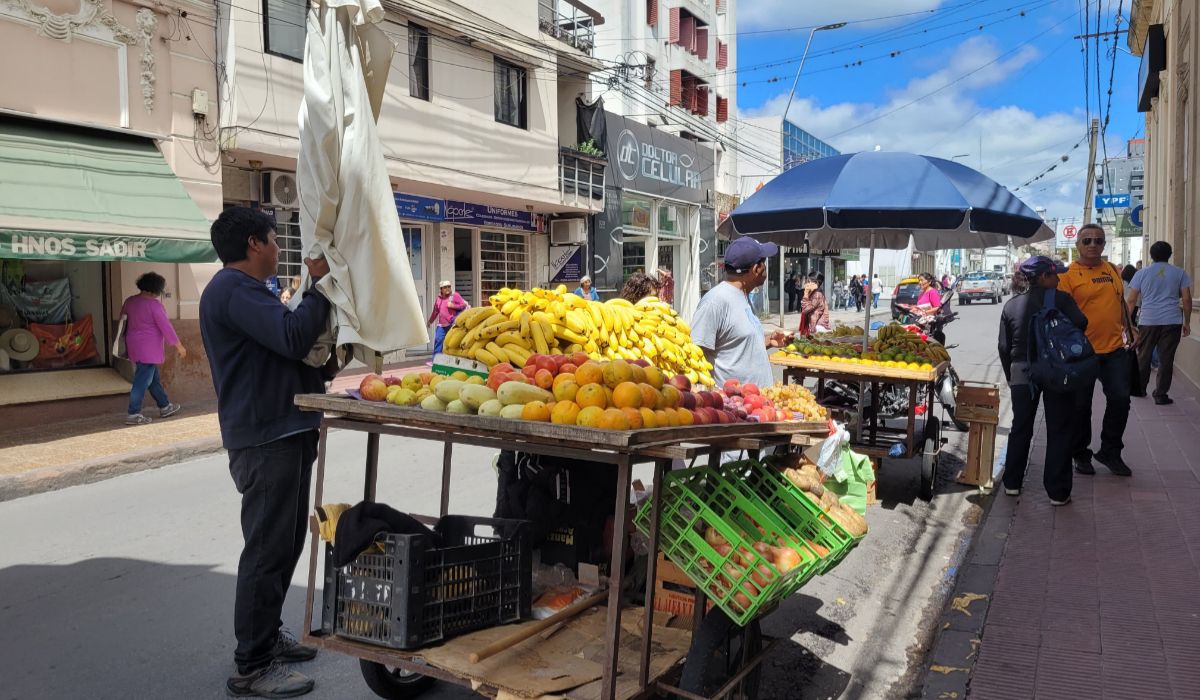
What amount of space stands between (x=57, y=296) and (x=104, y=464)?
4.26 metres

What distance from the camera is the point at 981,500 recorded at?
288 inches

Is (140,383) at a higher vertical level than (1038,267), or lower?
lower

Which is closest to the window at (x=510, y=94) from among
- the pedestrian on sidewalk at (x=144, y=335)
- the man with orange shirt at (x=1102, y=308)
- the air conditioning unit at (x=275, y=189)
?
the air conditioning unit at (x=275, y=189)

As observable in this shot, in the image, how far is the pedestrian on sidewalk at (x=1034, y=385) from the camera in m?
6.36

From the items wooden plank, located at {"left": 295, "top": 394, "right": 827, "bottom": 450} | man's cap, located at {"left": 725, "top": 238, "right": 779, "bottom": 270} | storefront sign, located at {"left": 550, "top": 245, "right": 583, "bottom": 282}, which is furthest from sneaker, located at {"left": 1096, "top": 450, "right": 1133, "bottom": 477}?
storefront sign, located at {"left": 550, "top": 245, "right": 583, "bottom": 282}

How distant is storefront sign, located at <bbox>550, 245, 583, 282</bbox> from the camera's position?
74.0 feet

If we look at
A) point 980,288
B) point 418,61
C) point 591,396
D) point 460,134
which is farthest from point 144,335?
point 980,288

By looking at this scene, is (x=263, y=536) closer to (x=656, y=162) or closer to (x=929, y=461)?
(x=929, y=461)

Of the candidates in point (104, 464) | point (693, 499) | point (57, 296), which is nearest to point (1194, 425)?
point (693, 499)

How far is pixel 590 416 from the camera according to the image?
9.46 ft

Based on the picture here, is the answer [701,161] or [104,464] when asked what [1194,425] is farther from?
[701,161]

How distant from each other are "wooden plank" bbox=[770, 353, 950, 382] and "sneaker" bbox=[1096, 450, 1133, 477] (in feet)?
5.20

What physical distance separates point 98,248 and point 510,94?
11.7m

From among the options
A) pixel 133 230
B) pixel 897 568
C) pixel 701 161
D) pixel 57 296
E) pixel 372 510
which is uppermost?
pixel 701 161
